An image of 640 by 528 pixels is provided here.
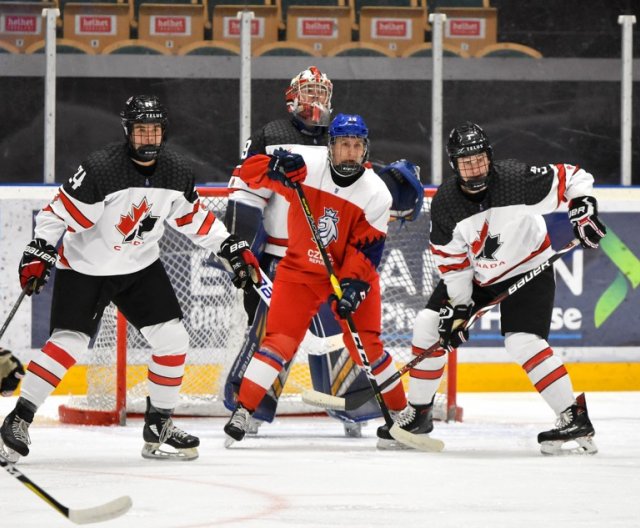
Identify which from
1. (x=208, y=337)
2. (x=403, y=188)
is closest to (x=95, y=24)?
(x=208, y=337)

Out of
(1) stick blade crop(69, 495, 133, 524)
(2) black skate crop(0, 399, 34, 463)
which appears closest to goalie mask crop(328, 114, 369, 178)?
(2) black skate crop(0, 399, 34, 463)

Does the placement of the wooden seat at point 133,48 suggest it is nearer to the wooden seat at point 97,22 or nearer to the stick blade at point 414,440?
the wooden seat at point 97,22

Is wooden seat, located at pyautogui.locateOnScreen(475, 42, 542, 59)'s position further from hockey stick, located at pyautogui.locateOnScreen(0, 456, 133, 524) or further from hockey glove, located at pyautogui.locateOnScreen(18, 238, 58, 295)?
hockey stick, located at pyautogui.locateOnScreen(0, 456, 133, 524)

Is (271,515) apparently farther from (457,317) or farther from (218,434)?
(218,434)

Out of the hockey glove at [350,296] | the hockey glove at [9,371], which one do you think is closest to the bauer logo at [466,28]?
the hockey glove at [350,296]

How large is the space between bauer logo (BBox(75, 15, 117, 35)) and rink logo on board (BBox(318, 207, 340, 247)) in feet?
7.58

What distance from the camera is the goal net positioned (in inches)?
191

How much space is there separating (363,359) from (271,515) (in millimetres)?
1371

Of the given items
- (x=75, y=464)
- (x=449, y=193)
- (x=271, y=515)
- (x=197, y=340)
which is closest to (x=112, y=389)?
(x=197, y=340)

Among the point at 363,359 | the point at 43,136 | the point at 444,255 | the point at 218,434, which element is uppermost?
the point at 43,136

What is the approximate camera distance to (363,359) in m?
4.13

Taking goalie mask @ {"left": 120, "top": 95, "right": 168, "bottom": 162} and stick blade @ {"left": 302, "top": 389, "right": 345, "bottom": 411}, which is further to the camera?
stick blade @ {"left": 302, "top": 389, "right": 345, "bottom": 411}

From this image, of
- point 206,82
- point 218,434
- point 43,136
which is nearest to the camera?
point 218,434

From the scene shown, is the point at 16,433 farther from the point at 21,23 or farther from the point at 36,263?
→ the point at 21,23
